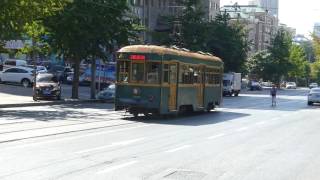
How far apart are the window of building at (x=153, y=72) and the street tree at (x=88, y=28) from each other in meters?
14.2

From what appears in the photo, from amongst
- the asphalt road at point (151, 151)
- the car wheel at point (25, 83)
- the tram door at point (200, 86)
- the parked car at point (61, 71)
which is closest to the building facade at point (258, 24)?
the parked car at point (61, 71)

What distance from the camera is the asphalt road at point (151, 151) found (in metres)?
11.0

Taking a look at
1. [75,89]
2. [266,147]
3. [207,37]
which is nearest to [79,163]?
[266,147]

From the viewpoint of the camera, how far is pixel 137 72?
26172mm

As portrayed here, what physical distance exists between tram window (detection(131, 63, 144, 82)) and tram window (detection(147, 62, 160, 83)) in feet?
0.96

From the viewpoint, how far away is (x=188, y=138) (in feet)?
58.3

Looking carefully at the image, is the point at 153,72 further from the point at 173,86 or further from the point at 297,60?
the point at 297,60

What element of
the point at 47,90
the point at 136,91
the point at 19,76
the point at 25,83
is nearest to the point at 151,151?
the point at 136,91

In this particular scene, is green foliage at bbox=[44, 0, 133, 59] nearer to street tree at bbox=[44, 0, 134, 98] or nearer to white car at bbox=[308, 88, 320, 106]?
street tree at bbox=[44, 0, 134, 98]

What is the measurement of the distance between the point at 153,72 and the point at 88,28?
15.5m

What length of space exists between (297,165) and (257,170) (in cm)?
136

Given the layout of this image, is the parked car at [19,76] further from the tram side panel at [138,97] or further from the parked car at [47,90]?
the tram side panel at [138,97]

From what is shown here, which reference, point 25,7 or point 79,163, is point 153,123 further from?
point 79,163

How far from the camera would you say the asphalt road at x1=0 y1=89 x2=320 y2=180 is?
11031mm
